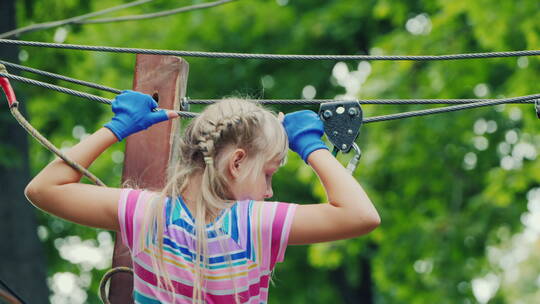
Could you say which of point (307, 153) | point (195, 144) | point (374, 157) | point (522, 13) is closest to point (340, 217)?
point (307, 153)

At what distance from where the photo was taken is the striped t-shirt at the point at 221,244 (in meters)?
2.22

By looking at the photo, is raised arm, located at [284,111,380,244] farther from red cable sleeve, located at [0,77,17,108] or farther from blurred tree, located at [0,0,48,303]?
blurred tree, located at [0,0,48,303]

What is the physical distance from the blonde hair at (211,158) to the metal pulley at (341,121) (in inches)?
18.3

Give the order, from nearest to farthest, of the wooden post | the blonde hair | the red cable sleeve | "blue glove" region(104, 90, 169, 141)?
the blonde hair < "blue glove" region(104, 90, 169, 141) < the red cable sleeve < the wooden post

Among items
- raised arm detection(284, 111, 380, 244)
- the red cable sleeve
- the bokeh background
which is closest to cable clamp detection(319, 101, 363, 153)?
raised arm detection(284, 111, 380, 244)

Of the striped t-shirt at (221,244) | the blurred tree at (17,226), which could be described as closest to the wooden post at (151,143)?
the striped t-shirt at (221,244)

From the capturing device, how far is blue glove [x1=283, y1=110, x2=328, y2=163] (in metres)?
2.44

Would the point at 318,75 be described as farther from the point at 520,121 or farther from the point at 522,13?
the point at 522,13

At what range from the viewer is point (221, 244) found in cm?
222

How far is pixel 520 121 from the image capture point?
28.0 feet

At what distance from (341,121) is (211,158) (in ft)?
2.35

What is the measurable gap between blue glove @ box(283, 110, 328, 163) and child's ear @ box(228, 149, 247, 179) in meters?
0.21

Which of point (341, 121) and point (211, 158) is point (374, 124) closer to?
point (341, 121)

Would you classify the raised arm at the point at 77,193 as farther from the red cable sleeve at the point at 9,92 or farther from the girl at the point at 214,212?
the red cable sleeve at the point at 9,92
